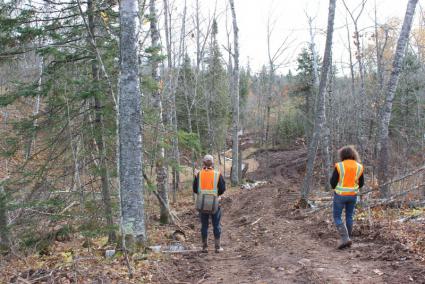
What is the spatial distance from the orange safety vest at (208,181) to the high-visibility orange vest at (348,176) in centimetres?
229

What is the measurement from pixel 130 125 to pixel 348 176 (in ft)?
13.2

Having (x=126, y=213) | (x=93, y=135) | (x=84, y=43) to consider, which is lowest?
(x=126, y=213)

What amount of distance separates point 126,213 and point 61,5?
5.15m

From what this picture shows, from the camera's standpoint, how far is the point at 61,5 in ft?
29.0

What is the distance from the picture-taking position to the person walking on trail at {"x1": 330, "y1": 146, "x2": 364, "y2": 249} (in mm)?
7125

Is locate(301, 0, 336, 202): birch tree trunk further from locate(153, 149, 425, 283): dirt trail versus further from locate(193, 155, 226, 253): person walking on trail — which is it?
locate(193, 155, 226, 253): person walking on trail

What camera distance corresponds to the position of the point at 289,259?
265 inches

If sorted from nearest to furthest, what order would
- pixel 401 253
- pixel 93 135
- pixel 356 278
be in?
pixel 356 278
pixel 401 253
pixel 93 135

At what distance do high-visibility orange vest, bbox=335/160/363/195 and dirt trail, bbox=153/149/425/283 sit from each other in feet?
3.42

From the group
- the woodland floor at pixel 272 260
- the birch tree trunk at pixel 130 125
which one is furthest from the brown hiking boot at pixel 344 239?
the birch tree trunk at pixel 130 125

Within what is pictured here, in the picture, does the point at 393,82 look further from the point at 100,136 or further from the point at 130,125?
the point at 100,136

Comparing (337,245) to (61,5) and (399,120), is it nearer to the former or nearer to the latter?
(61,5)

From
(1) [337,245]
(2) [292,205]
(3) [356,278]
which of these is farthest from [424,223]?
(2) [292,205]

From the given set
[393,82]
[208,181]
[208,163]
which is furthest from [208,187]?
[393,82]
